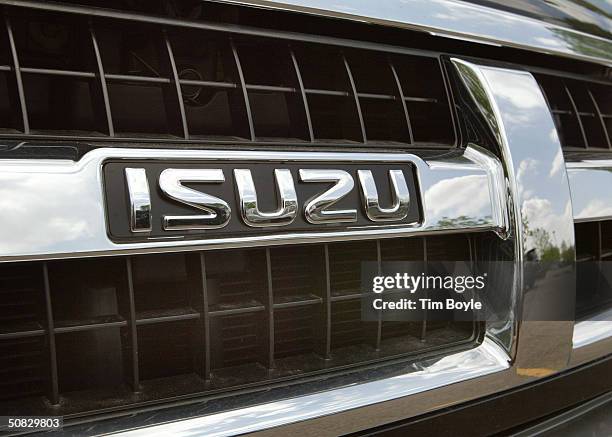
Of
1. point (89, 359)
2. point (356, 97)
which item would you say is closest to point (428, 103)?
point (356, 97)

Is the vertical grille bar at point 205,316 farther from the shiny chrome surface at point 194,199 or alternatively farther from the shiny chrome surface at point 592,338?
the shiny chrome surface at point 592,338

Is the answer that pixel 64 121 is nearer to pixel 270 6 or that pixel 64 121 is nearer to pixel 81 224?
pixel 81 224

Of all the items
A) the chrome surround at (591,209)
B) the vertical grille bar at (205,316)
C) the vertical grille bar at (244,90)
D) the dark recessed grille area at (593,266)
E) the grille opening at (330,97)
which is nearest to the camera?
the vertical grille bar at (205,316)

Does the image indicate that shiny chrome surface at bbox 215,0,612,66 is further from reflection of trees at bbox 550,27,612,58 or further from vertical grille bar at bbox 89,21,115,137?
vertical grille bar at bbox 89,21,115,137

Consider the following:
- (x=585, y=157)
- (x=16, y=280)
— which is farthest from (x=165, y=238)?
(x=585, y=157)

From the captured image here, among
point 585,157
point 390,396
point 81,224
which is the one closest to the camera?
point 81,224

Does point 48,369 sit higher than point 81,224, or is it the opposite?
point 81,224

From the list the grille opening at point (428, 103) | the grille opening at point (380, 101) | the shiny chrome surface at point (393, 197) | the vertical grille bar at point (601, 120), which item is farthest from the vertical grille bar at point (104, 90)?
the vertical grille bar at point (601, 120)

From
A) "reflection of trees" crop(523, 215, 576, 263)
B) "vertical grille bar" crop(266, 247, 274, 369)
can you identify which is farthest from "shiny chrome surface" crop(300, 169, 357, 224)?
"reflection of trees" crop(523, 215, 576, 263)

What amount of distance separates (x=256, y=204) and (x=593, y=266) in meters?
1.10

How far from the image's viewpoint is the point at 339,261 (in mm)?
1337

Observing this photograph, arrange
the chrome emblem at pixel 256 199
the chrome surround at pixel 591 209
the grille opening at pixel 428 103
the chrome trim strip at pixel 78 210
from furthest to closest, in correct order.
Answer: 1. the chrome surround at pixel 591 209
2. the grille opening at pixel 428 103
3. the chrome emblem at pixel 256 199
4. the chrome trim strip at pixel 78 210

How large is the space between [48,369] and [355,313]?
1.91 feet

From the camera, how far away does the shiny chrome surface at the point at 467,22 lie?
130cm
